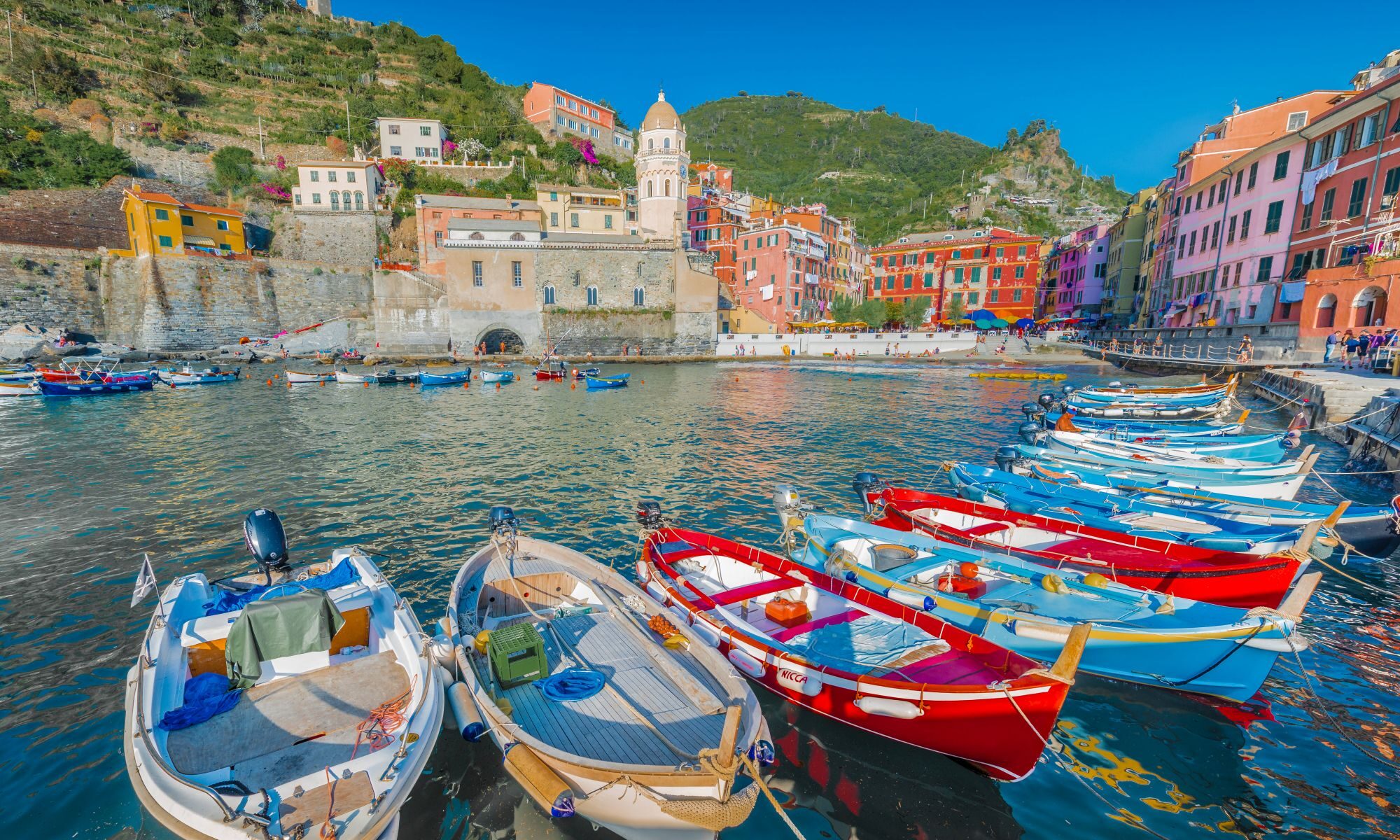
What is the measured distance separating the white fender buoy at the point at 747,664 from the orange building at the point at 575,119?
83.8m

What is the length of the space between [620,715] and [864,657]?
2891 mm

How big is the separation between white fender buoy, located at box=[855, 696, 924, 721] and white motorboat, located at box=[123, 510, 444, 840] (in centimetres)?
421

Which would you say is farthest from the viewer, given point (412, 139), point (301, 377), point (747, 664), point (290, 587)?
point (412, 139)

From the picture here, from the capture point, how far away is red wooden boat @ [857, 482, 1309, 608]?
26.3ft

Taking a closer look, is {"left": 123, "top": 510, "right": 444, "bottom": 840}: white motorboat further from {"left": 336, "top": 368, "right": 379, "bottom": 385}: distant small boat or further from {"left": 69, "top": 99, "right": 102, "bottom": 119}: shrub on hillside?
{"left": 69, "top": 99, "right": 102, "bottom": 119}: shrub on hillside

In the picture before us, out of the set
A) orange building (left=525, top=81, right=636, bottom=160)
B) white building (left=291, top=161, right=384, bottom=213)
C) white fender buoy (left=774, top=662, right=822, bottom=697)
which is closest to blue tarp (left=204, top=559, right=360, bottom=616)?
white fender buoy (left=774, top=662, right=822, bottom=697)

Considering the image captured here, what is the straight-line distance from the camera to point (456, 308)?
51781mm

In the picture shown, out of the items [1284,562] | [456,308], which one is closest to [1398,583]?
[1284,562]

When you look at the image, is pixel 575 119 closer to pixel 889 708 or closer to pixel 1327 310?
pixel 1327 310

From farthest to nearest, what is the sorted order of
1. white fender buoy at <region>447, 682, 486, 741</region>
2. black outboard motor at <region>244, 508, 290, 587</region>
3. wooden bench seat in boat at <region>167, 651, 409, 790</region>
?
black outboard motor at <region>244, 508, 290, 587</region>, white fender buoy at <region>447, 682, 486, 741</region>, wooden bench seat in boat at <region>167, 651, 409, 790</region>

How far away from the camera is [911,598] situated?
8.00 m

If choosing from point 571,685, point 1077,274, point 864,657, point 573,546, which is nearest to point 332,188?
point 573,546

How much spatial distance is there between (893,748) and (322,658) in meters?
6.42

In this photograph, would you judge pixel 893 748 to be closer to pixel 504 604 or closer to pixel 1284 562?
pixel 504 604
